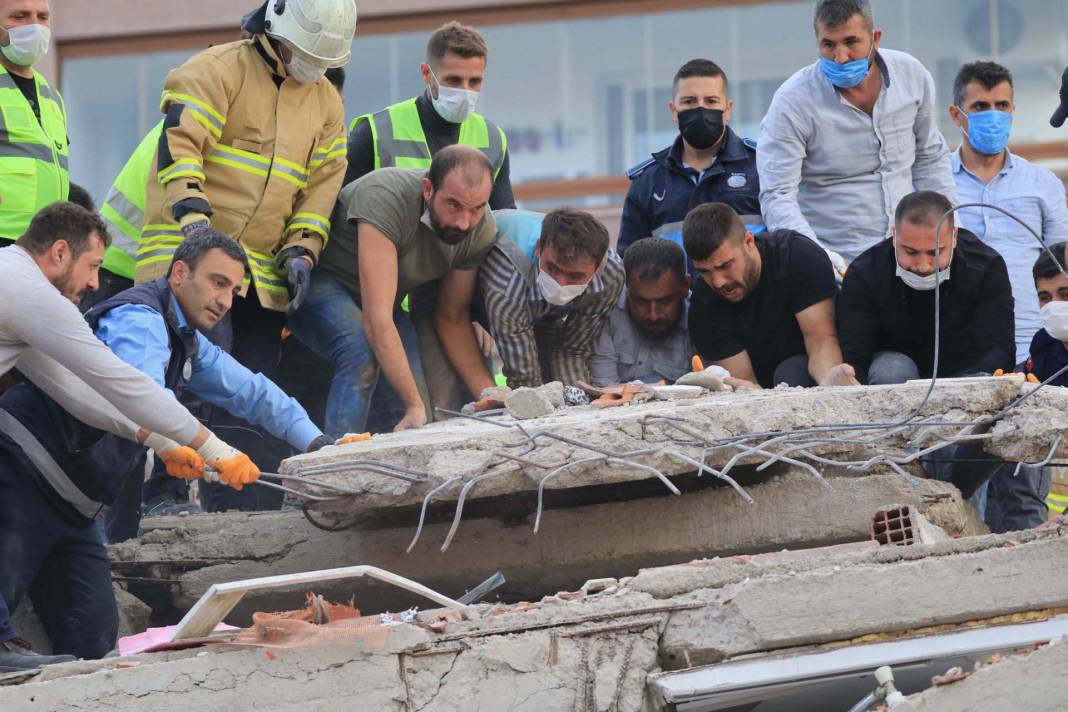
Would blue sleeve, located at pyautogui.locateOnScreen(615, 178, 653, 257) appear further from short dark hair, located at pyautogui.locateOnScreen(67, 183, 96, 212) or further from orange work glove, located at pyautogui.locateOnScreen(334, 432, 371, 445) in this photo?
short dark hair, located at pyautogui.locateOnScreen(67, 183, 96, 212)

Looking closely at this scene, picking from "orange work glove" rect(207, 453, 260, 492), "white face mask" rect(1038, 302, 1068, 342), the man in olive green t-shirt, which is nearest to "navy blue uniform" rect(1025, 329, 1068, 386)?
"white face mask" rect(1038, 302, 1068, 342)

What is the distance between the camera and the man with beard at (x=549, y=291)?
20.7 ft

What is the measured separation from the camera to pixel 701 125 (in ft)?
23.1

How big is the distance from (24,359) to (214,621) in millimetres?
1233

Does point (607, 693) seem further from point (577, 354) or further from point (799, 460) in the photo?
point (577, 354)

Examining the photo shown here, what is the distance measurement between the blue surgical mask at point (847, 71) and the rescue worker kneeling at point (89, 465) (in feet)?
8.75

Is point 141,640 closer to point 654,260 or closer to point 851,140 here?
point 654,260

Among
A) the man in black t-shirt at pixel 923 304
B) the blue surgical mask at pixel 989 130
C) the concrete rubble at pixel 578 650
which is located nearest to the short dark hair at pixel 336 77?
the man in black t-shirt at pixel 923 304

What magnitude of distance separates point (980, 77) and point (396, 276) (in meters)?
2.98

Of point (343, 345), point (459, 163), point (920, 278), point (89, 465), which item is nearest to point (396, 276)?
point (343, 345)

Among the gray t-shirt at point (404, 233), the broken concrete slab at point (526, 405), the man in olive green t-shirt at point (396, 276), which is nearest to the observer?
the broken concrete slab at point (526, 405)

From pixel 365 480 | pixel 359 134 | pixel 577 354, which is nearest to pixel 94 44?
pixel 359 134

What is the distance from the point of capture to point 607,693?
176 inches

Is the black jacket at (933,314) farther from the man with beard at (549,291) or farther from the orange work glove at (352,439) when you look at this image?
the orange work glove at (352,439)
